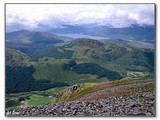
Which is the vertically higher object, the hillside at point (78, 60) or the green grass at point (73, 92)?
the hillside at point (78, 60)

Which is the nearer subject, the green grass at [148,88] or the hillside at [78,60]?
the green grass at [148,88]

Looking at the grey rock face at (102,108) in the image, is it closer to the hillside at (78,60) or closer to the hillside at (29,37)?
the hillside at (78,60)

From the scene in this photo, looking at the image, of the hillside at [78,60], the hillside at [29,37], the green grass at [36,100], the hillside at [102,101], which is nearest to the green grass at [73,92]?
the hillside at [102,101]

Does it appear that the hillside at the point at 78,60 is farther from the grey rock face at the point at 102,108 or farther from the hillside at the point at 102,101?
the grey rock face at the point at 102,108

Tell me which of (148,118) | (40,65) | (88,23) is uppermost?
(88,23)

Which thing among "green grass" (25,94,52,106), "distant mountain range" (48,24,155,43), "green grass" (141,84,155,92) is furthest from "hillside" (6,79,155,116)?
"distant mountain range" (48,24,155,43)

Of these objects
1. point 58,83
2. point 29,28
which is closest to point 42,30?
point 29,28

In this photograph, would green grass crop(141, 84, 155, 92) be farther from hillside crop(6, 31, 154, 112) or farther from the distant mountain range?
the distant mountain range

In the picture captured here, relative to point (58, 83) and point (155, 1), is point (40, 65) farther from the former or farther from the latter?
point (155, 1)

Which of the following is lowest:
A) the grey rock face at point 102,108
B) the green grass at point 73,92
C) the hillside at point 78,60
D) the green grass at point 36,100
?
the grey rock face at point 102,108
